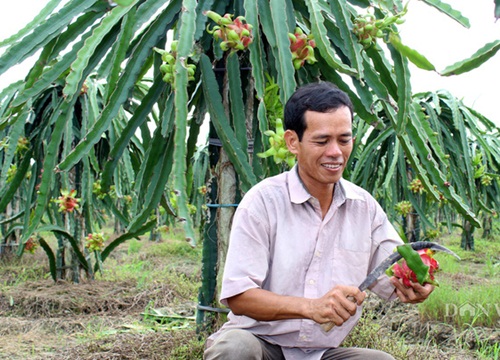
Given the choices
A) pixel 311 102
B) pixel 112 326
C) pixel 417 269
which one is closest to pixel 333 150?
pixel 311 102

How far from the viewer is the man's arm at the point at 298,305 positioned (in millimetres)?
1357

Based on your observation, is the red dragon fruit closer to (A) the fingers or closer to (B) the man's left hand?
(B) the man's left hand

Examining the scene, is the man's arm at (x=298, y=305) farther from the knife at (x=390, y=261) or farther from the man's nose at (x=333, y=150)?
the man's nose at (x=333, y=150)

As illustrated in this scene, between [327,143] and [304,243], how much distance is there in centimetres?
30

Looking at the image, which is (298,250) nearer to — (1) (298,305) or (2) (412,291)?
(1) (298,305)

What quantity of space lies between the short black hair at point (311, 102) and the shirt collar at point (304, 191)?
0.43 ft

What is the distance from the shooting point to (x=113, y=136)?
12.9ft

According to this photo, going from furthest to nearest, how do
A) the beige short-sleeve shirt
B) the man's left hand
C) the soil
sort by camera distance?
the soil < the beige short-sleeve shirt < the man's left hand

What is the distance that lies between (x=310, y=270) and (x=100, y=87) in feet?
10.0

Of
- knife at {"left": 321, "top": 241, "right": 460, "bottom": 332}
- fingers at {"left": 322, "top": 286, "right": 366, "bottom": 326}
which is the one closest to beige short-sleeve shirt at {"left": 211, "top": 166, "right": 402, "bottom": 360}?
knife at {"left": 321, "top": 241, "right": 460, "bottom": 332}

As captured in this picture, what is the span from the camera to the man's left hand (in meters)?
1.47

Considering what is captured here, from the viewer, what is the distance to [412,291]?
1495 millimetres

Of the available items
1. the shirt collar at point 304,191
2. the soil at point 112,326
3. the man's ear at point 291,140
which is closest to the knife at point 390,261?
the shirt collar at point 304,191

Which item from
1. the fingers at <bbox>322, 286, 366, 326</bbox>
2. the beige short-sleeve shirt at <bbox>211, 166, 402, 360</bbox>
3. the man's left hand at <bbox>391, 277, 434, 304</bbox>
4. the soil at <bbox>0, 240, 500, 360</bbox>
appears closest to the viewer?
the fingers at <bbox>322, 286, 366, 326</bbox>
